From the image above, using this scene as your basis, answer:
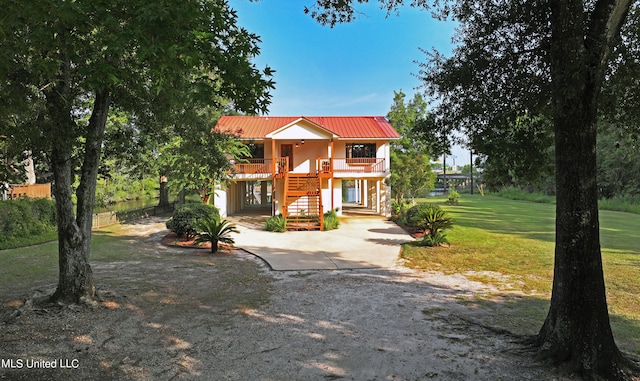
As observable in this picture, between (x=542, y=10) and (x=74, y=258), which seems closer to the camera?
(x=542, y=10)

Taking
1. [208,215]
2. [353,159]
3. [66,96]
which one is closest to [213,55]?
[66,96]

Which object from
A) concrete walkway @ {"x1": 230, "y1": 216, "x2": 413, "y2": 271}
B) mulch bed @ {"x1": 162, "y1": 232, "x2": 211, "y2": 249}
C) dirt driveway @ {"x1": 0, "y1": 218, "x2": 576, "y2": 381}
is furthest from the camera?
mulch bed @ {"x1": 162, "y1": 232, "x2": 211, "y2": 249}

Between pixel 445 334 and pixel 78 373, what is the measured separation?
179 inches

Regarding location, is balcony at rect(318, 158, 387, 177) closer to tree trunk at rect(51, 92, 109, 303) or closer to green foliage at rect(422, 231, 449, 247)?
green foliage at rect(422, 231, 449, 247)

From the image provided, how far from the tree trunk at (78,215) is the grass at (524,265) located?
6.87m

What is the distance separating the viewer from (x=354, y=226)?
1862 cm

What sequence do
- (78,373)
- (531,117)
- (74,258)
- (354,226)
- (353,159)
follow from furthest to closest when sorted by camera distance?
(353,159) → (354,226) → (74,258) → (531,117) → (78,373)

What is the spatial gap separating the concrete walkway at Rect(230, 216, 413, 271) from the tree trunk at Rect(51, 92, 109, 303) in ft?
15.1

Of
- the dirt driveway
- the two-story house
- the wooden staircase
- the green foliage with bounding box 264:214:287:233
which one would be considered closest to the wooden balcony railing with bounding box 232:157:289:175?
the two-story house

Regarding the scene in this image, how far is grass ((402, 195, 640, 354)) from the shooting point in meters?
6.16

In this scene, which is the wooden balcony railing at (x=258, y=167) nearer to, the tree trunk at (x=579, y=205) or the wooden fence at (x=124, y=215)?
the wooden fence at (x=124, y=215)

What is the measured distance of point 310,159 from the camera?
23.7 metres

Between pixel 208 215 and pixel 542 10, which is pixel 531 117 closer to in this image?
pixel 542 10

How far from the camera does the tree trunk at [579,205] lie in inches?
159
